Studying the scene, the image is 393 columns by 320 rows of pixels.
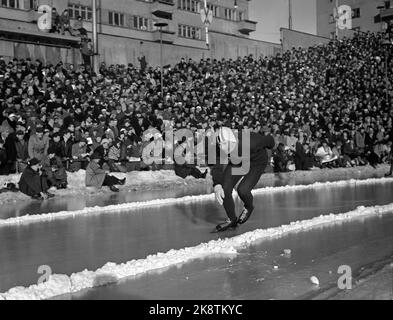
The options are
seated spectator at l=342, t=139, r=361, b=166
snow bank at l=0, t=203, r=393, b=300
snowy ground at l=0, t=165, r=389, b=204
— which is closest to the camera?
snow bank at l=0, t=203, r=393, b=300

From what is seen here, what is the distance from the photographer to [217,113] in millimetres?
23109

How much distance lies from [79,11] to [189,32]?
13.4 metres

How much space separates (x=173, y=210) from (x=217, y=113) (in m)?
11.3

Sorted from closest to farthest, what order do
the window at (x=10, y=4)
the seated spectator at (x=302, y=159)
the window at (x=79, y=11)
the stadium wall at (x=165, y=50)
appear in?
the seated spectator at (x=302, y=159) < the stadium wall at (x=165, y=50) < the window at (x=10, y=4) < the window at (x=79, y=11)

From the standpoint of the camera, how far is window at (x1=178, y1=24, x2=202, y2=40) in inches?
1986

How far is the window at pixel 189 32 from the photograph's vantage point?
50.5m

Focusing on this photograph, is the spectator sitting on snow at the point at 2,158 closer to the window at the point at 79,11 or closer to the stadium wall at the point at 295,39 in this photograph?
the window at the point at 79,11

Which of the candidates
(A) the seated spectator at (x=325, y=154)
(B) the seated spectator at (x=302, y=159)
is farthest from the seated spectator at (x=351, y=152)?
(B) the seated spectator at (x=302, y=159)

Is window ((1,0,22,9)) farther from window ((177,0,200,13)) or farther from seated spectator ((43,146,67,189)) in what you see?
seated spectator ((43,146,67,189))

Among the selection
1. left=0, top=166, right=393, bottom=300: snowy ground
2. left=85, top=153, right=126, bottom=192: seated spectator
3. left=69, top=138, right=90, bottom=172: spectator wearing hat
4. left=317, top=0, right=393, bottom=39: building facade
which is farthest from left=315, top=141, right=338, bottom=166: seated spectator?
left=317, top=0, right=393, bottom=39: building facade

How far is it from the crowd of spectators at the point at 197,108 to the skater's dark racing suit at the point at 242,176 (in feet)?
27.5

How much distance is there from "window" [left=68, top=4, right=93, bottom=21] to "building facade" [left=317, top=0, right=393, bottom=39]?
127 ft

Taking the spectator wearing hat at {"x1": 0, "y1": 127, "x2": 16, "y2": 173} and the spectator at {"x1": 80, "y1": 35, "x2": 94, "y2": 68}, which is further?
the spectator at {"x1": 80, "y1": 35, "x2": 94, "y2": 68}

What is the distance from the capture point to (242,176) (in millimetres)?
9461
